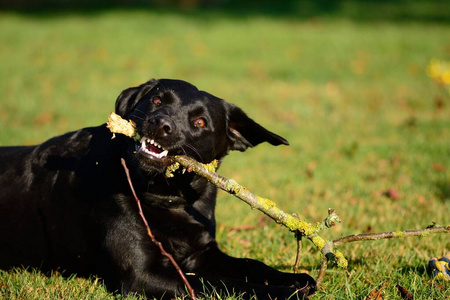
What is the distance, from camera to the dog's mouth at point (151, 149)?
324 cm

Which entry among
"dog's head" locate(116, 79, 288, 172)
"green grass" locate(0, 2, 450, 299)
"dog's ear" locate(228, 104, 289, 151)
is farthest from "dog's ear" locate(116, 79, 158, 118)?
"green grass" locate(0, 2, 450, 299)

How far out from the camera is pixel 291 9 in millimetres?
23094

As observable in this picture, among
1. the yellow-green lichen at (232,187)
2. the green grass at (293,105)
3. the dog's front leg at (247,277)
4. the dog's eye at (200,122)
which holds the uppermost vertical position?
the dog's eye at (200,122)

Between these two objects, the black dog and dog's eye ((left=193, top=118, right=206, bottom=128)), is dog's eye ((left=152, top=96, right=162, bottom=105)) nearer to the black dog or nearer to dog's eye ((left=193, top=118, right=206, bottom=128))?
the black dog

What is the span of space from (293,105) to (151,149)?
7.50 meters

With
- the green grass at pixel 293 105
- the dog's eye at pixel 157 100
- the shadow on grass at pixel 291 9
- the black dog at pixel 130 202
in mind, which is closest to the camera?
the black dog at pixel 130 202

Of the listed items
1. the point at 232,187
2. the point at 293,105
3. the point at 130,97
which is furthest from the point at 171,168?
the point at 293,105

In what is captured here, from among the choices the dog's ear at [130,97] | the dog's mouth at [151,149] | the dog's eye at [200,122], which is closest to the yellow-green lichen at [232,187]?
the dog's mouth at [151,149]

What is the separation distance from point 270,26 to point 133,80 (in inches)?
316

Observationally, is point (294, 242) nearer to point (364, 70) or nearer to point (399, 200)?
point (399, 200)

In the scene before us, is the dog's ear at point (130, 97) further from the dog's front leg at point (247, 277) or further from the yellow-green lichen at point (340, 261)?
the yellow-green lichen at point (340, 261)

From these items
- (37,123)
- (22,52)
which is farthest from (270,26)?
(37,123)

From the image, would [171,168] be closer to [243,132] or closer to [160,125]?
[160,125]

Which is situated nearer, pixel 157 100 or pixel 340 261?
pixel 340 261
